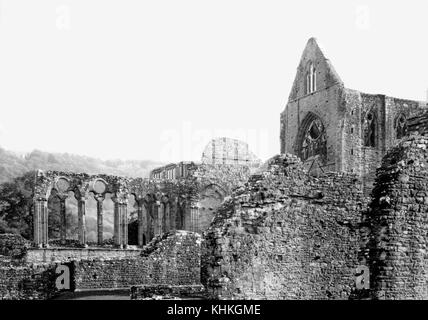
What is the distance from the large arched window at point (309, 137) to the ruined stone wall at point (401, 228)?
4479 cm

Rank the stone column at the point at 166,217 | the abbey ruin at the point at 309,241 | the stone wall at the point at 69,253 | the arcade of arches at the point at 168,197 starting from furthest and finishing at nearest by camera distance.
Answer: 1. the stone column at the point at 166,217
2. the arcade of arches at the point at 168,197
3. the stone wall at the point at 69,253
4. the abbey ruin at the point at 309,241

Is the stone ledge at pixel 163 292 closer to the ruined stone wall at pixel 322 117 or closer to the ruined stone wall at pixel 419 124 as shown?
the ruined stone wall at pixel 419 124

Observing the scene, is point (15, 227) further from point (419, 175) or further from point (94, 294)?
point (419, 175)

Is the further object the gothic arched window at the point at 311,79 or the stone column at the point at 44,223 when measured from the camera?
the gothic arched window at the point at 311,79

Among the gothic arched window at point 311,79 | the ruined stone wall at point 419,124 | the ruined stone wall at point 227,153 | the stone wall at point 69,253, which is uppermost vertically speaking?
the gothic arched window at point 311,79

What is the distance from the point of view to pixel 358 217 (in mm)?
17641

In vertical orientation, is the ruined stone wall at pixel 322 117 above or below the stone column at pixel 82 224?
above

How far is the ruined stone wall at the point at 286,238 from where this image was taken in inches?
648

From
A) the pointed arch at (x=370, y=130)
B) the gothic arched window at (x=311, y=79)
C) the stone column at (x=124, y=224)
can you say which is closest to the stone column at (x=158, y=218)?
the stone column at (x=124, y=224)

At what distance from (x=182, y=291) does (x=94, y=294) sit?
5.83 m

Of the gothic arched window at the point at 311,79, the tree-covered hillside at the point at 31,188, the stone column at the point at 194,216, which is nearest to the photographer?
the stone column at the point at 194,216

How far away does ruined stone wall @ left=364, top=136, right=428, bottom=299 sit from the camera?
51.1 ft

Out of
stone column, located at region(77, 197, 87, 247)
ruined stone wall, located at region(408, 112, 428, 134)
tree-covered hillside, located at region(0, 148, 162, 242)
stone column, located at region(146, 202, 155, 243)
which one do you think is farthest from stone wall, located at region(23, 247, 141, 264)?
ruined stone wall, located at region(408, 112, 428, 134)
